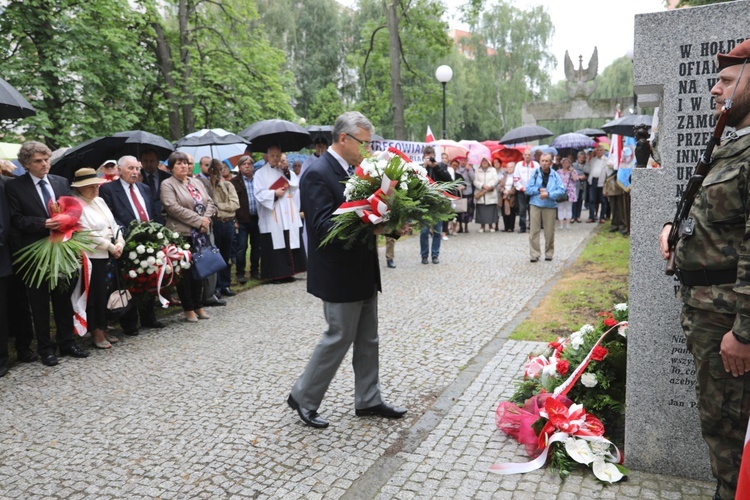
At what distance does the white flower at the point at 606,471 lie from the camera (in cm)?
353

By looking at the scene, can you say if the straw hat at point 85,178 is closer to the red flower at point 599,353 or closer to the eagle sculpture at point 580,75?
the red flower at point 599,353

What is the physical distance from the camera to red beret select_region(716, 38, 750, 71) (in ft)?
8.68

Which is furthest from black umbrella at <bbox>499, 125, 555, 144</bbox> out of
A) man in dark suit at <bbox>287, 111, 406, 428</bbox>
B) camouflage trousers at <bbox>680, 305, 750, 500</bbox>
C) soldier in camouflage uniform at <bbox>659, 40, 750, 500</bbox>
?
camouflage trousers at <bbox>680, 305, 750, 500</bbox>

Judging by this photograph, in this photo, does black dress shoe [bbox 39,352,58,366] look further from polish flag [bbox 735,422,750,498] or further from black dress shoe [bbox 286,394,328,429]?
polish flag [bbox 735,422,750,498]

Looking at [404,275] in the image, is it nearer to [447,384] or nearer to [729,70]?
[447,384]

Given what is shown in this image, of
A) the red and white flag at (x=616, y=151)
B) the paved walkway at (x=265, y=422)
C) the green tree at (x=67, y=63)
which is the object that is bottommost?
the paved walkway at (x=265, y=422)

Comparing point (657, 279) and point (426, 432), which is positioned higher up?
point (657, 279)

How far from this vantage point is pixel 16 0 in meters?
13.8

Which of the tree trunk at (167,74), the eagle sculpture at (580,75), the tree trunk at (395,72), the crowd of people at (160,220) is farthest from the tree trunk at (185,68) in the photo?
the eagle sculpture at (580,75)

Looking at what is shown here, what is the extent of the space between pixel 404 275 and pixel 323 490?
730 cm

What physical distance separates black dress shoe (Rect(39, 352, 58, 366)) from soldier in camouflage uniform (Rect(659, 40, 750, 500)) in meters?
5.78

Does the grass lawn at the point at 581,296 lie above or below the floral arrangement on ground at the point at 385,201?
below

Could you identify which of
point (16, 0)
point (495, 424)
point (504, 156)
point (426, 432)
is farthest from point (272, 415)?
point (504, 156)

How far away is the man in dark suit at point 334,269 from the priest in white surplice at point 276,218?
5830mm
